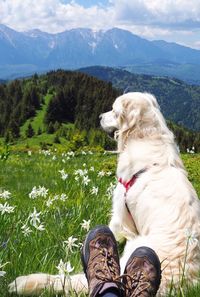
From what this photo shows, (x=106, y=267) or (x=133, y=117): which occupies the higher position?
(x=133, y=117)

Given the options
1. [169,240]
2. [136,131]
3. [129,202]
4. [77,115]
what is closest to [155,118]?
[136,131]

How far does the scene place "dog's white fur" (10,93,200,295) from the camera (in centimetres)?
423

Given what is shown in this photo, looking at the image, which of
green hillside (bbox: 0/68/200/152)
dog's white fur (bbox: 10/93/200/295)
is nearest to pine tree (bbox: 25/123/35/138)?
green hillside (bbox: 0/68/200/152)

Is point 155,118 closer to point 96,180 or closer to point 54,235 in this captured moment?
point 54,235

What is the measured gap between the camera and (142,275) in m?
3.79

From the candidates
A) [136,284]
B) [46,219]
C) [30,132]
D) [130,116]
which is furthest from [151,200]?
[30,132]

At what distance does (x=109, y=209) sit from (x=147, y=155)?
1.50 meters

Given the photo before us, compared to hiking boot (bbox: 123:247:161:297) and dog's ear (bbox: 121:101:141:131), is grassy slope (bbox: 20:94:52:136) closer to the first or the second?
dog's ear (bbox: 121:101:141:131)

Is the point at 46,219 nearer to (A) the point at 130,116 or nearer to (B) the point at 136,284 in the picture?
(A) the point at 130,116

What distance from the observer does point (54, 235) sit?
5.58 m

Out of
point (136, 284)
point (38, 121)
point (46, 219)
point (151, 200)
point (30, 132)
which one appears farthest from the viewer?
point (38, 121)

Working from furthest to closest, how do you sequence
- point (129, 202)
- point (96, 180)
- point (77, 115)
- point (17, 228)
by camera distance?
point (77, 115) → point (96, 180) → point (129, 202) → point (17, 228)

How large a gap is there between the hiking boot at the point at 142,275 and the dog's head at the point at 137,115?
2.86 metres

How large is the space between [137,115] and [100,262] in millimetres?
3044
